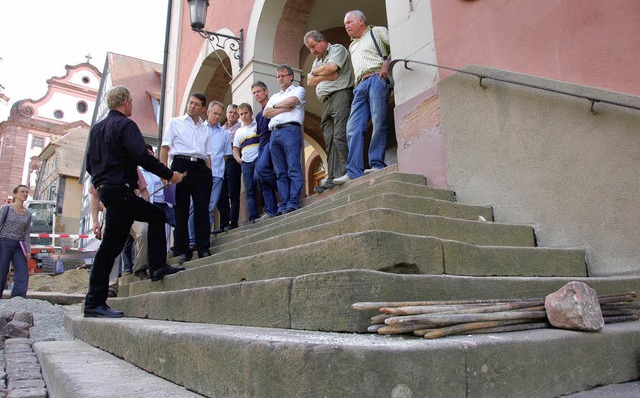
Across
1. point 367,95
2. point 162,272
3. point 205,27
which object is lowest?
point 162,272

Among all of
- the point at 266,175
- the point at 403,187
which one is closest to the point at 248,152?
the point at 266,175

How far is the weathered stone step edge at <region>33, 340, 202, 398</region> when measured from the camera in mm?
1930

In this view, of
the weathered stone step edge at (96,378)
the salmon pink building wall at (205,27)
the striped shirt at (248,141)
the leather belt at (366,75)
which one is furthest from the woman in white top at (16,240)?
the leather belt at (366,75)

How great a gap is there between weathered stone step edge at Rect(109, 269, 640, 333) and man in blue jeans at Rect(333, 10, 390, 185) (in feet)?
7.80

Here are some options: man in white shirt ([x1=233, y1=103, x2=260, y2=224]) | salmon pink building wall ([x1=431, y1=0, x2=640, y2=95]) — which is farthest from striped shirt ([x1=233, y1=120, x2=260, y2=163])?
salmon pink building wall ([x1=431, y1=0, x2=640, y2=95])

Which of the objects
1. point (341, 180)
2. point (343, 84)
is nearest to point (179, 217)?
point (341, 180)

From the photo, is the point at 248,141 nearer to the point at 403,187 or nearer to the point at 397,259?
the point at 403,187

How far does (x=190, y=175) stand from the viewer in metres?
4.65

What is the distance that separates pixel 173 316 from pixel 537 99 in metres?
2.96

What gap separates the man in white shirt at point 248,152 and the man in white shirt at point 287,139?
0.61 metres

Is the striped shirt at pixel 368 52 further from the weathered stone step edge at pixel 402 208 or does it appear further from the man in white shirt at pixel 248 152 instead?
the weathered stone step edge at pixel 402 208

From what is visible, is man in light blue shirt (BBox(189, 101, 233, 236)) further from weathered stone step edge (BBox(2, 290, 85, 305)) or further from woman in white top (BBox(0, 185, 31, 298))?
weathered stone step edge (BBox(2, 290, 85, 305))

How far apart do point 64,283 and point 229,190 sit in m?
7.36

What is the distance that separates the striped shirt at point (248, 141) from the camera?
20.0 ft
